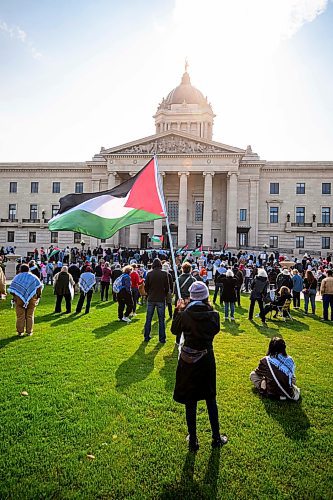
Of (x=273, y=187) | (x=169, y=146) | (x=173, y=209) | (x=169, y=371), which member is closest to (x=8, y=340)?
(x=169, y=371)

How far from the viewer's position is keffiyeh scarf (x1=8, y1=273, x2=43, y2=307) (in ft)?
31.7

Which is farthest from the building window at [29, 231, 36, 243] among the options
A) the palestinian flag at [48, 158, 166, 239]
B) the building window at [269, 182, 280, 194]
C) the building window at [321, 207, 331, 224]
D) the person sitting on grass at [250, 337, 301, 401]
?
the person sitting on grass at [250, 337, 301, 401]

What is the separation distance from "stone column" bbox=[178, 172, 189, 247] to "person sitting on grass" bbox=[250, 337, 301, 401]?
42.0 meters

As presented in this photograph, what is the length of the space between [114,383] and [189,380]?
2.63 m

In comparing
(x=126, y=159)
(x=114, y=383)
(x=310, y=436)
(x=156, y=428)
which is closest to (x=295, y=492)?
(x=310, y=436)

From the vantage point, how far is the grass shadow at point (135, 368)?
6562 mm

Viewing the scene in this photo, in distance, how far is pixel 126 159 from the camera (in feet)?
162

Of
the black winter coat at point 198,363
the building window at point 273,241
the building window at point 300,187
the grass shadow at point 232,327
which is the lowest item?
the grass shadow at point 232,327

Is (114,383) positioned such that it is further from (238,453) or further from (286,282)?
(286,282)

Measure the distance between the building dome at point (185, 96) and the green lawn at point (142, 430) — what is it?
68534 millimetres

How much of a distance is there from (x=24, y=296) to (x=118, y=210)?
13.3 feet

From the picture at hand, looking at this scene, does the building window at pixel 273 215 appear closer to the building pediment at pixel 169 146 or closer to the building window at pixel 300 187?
the building window at pixel 300 187

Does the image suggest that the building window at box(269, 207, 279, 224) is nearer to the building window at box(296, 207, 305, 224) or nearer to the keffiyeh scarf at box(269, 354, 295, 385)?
the building window at box(296, 207, 305, 224)

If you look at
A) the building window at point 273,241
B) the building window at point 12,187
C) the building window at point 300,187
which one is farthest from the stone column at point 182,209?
the building window at point 12,187
